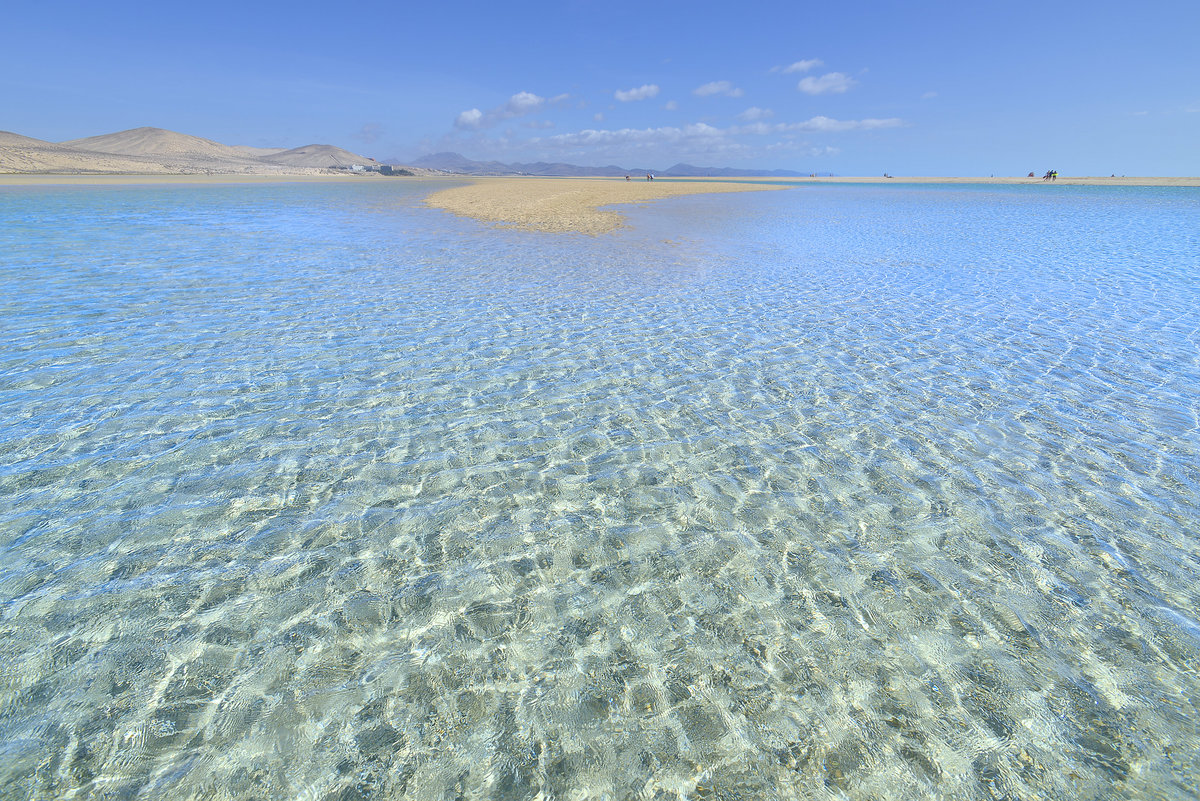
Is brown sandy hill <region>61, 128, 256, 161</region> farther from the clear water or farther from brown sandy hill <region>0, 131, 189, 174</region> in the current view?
the clear water

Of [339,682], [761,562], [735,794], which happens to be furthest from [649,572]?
[339,682]

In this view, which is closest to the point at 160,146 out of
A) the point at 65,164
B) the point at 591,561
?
the point at 65,164

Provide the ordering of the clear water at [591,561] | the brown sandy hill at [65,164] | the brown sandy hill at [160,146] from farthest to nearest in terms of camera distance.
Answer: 1. the brown sandy hill at [160,146]
2. the brown sandy hill at [65,164]
3. the clear water at [591,561]

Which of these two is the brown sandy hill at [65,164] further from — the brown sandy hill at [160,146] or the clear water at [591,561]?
the clear water at [591,561]

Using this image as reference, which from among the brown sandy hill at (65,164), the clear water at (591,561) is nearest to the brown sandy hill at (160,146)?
the brown sandy hill at (65,164)

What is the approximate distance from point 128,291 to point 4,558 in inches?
459

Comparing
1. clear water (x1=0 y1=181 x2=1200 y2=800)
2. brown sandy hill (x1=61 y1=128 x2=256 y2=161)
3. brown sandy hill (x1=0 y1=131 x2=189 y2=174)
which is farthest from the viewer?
brown sandy hill (x1=61 y1=128 x2=256 y2=161)

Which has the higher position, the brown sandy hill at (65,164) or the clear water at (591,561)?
the brown sandy hill at (65,164)

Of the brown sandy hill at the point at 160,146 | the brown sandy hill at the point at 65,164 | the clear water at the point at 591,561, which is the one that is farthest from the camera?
the brown sandy hill at the point at 160,146

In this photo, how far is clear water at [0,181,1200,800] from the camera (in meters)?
3.15

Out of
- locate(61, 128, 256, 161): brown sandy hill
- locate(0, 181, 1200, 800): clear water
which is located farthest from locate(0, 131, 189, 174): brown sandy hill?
locate(0, 181, 1200, 800): clear water

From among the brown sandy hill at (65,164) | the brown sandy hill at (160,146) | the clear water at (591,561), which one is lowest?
the clear water at (591,561)

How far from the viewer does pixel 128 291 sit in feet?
43.4

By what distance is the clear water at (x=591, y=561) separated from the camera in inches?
124
